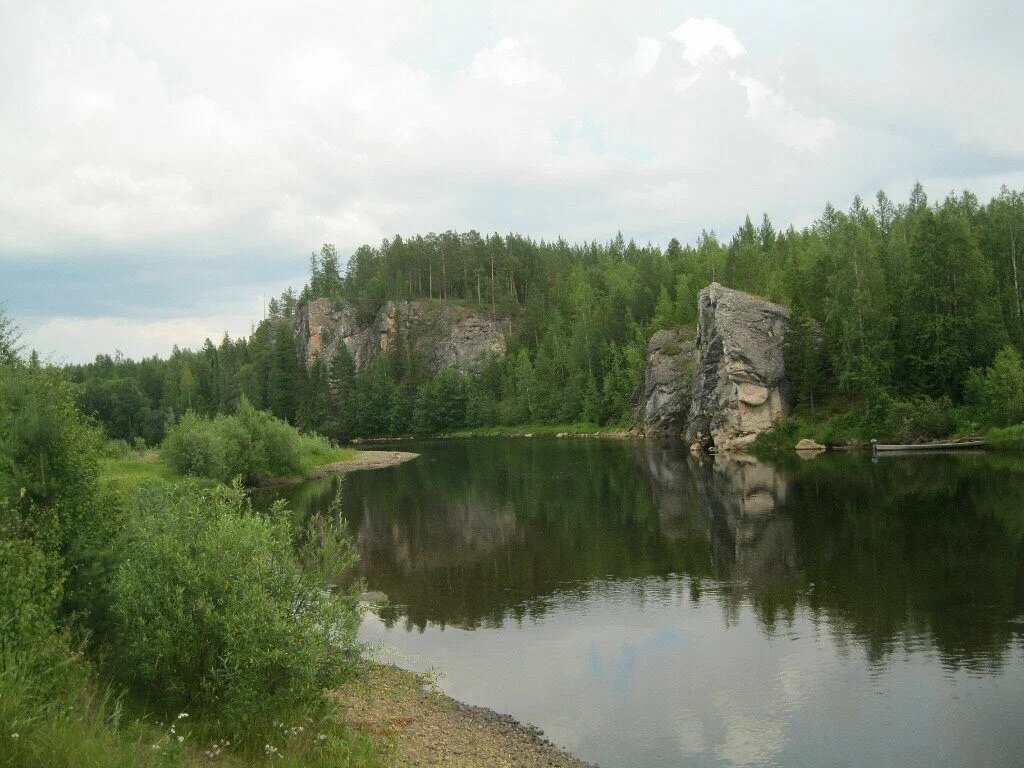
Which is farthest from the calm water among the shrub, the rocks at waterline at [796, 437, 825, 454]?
the rocks at waterline at [796, 437, 825, 454]

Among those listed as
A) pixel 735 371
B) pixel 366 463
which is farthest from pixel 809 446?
pixel 366 463

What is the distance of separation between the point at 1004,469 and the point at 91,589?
48145mm

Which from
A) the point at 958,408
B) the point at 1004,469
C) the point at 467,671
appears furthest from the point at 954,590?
the point at 958,408

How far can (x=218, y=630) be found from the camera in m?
11.6

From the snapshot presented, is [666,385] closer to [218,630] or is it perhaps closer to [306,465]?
[306,465]

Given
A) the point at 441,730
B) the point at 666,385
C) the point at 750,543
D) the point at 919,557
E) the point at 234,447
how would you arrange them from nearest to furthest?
1. the point at 441,730
2. the point at 919,557
3. the point at 750,543
4. the point at 234,447
5. the point at 666,385

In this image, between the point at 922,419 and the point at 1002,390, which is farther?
the point at 922,419

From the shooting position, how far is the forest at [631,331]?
215 ft

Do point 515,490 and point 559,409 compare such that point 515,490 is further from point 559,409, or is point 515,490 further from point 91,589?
point 559,409

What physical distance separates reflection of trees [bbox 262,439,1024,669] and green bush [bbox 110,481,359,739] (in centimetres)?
1143

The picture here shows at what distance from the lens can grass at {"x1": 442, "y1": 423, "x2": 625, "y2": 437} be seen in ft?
365

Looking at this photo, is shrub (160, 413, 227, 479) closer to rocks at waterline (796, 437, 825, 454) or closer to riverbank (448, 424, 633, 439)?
rocks at waterline (796, 437, 825, 454)

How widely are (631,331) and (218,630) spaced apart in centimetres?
10974

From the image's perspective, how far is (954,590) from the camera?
909 inches
